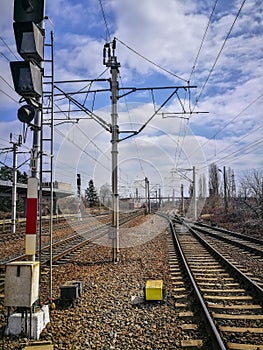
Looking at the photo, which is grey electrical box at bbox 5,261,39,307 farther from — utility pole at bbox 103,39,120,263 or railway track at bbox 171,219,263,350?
utility pole at bbox 103,39,120,263

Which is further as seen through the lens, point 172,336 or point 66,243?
point 66,243

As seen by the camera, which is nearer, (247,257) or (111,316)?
(111,316)

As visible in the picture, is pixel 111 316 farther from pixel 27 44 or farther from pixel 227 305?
pixel 27 44

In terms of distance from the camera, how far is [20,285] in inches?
183

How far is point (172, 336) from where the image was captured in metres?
4.73

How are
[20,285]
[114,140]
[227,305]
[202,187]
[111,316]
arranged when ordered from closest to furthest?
1. [20,285]
2. [111,316]
3. [227,305]
4. [114,140]
5. [202,187]

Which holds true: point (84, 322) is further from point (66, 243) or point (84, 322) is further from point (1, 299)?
point (66, 243)

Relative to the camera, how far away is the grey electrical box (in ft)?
15.1

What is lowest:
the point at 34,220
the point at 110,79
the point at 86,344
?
→ the point at 86,344

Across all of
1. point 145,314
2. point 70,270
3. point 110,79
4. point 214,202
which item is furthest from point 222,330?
point 214,202

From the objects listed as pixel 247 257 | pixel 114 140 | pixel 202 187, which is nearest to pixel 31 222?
pixel 114 140

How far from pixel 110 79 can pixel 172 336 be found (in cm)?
809

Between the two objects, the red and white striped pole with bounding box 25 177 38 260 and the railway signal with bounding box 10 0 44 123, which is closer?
the railway signal with bounding box 10 0 44 123

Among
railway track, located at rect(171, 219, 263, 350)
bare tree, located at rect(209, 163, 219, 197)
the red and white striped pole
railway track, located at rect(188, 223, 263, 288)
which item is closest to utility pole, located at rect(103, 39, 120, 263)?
railway track, located at rect(171, 219, 263, 350)
